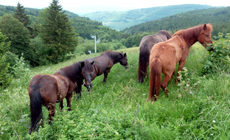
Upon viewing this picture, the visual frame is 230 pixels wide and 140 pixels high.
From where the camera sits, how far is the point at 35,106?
126 inches

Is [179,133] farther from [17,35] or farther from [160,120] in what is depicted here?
[17,35]

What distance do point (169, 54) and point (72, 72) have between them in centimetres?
347

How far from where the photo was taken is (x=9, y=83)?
9773mm

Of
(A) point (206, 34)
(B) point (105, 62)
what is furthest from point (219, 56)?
(B) point (105, 62)

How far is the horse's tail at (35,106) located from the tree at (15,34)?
41.4 m

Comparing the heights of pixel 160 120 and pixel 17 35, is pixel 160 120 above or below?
below

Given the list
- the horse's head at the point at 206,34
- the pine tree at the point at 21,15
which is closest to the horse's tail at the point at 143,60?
the horse's head at the point at 206,34

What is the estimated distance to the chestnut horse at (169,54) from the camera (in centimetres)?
433

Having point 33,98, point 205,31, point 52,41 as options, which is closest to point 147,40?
point 205,31

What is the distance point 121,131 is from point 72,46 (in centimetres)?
4224

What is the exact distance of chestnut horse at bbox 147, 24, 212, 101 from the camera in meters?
4.33

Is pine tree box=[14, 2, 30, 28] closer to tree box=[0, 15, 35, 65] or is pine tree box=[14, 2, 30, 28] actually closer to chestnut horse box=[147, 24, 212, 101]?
tree box=[0, 15, 35, 65]

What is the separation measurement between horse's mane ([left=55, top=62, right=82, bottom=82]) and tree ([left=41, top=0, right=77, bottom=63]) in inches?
1402

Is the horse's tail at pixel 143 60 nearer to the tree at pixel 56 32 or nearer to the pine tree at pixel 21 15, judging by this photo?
the tree at pixel 56 32
